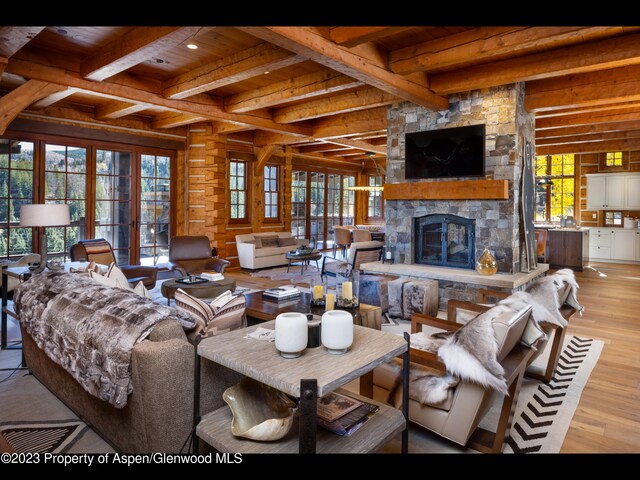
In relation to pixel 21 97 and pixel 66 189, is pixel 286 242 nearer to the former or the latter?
pixel 66 189

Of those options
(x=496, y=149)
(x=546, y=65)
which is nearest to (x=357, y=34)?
(x=546, y=65)

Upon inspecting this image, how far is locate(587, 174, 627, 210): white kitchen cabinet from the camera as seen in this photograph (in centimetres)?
943

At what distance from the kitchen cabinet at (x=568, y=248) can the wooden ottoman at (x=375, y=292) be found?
5.45m

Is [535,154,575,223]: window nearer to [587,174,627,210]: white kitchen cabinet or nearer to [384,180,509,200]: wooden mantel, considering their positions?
[587,174,627,210]: white kitchen cabinet

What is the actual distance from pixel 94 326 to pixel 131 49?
273 centimetres

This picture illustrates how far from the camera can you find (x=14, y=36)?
327 centimetres

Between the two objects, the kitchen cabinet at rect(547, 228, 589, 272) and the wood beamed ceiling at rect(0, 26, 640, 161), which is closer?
the wood beamed ceiling at rect(0, 26, 640, 161)

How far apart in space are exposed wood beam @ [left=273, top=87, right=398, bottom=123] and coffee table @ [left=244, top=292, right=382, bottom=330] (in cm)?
303

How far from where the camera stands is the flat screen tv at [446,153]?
504cm

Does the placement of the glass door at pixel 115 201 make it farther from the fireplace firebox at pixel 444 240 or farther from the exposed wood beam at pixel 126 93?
the fireplace firebox at pixel 444 240

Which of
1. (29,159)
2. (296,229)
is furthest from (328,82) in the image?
(296,229)

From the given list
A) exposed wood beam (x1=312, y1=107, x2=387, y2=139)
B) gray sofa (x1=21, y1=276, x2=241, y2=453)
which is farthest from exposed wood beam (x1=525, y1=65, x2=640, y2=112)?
gray sofa (x1=21, y1=276, x2=241, y2=453)

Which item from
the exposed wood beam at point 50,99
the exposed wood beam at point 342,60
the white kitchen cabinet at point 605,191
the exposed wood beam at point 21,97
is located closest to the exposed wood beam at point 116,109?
the exposed wood beam at point 50,99
